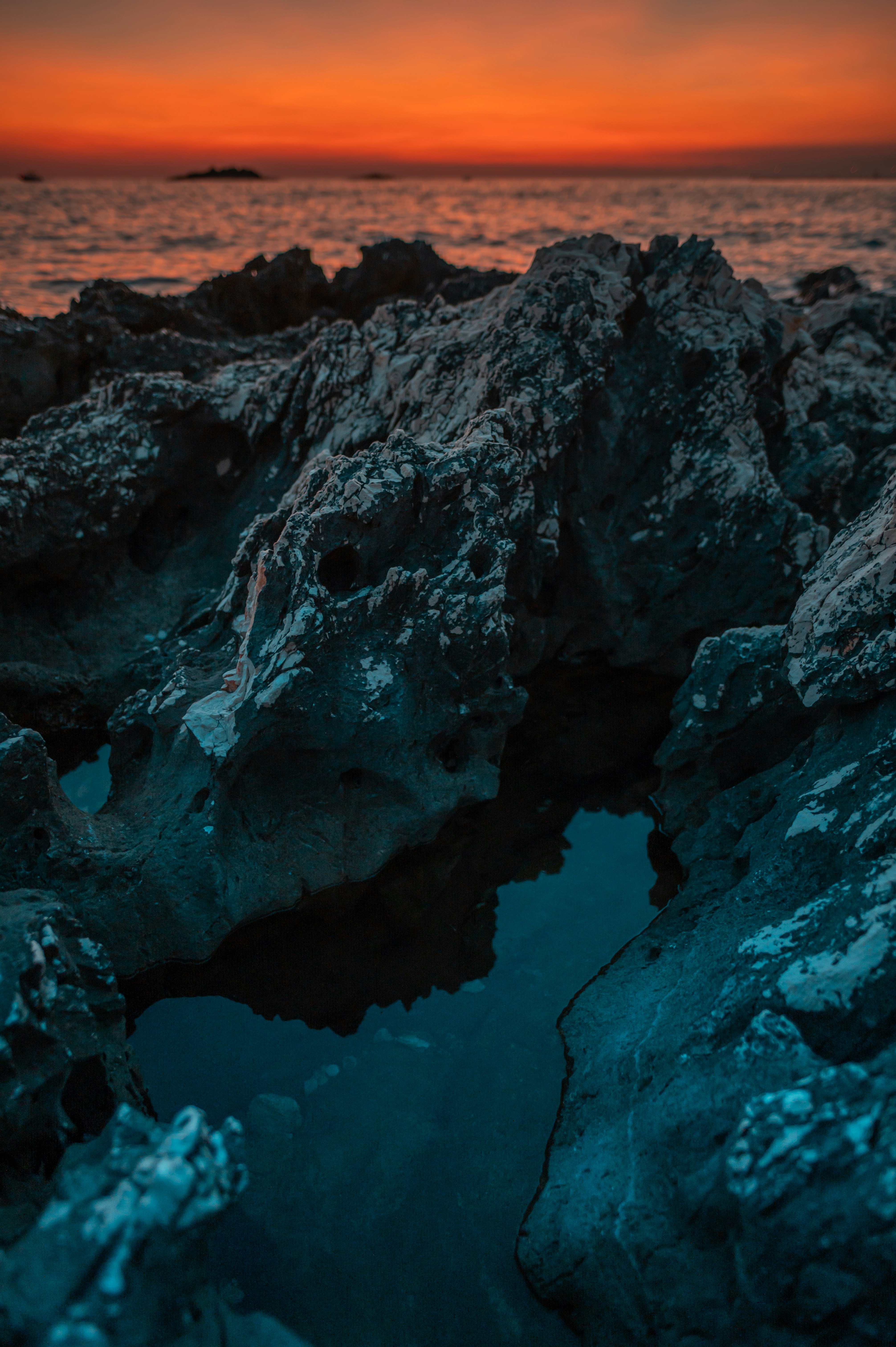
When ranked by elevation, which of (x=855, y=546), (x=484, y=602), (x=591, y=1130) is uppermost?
(x=855, y=546)

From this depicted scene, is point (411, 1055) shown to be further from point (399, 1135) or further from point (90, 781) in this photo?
point (90, 781)

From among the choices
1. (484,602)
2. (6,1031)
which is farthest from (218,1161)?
(484,602)

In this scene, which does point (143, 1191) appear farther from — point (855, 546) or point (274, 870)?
point (855, 546)

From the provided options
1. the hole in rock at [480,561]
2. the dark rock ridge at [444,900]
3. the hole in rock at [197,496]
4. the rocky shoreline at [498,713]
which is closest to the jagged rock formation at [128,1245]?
the rocky shoreline at [498,713]

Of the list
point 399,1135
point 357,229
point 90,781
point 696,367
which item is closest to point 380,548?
point 90,781

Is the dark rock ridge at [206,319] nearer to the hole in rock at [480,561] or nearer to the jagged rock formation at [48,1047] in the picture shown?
the hole in rock at [480,561]

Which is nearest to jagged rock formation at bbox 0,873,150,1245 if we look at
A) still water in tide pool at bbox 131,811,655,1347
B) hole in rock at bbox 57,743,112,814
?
still water in tide pool at bbox 131,811,655,1347
